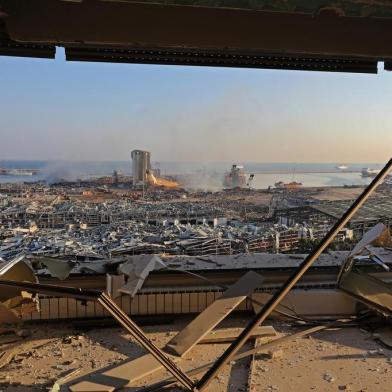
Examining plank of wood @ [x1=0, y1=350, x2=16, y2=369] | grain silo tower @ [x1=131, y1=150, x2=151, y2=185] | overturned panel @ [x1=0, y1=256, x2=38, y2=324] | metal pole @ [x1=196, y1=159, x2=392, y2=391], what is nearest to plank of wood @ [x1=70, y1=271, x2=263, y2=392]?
plank of wood @ [x1=0, y1=350, x2=16, y2=369]

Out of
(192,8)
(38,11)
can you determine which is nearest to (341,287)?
(192,8)

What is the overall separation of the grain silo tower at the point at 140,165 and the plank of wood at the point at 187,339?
324 centimetres

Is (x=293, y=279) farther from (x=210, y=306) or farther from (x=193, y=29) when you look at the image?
(x=210, y=306)

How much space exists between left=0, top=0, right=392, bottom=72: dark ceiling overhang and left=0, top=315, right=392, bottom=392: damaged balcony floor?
6.86ft

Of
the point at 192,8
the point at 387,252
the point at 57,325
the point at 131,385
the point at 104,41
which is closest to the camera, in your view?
the point at 192,8

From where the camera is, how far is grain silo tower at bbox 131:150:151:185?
6.47 m

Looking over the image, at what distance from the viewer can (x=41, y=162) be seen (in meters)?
10.9

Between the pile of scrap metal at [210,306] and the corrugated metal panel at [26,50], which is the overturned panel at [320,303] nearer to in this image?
the pile of scrap metal at [210,306]

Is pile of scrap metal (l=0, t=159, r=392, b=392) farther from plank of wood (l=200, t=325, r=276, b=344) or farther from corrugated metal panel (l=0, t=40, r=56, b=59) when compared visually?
corrugated metal panel (l=0, t=40, r=56, b=59)

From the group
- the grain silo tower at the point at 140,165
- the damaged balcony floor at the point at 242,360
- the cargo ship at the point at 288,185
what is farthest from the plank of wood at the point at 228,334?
the cargo ship at the point at 288,185

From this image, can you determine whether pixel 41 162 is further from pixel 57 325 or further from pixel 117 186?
pixel 57 325

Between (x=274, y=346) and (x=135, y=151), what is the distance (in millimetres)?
4345

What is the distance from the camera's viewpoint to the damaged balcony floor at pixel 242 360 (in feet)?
8.42

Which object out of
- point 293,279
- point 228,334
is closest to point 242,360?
point 228,334
